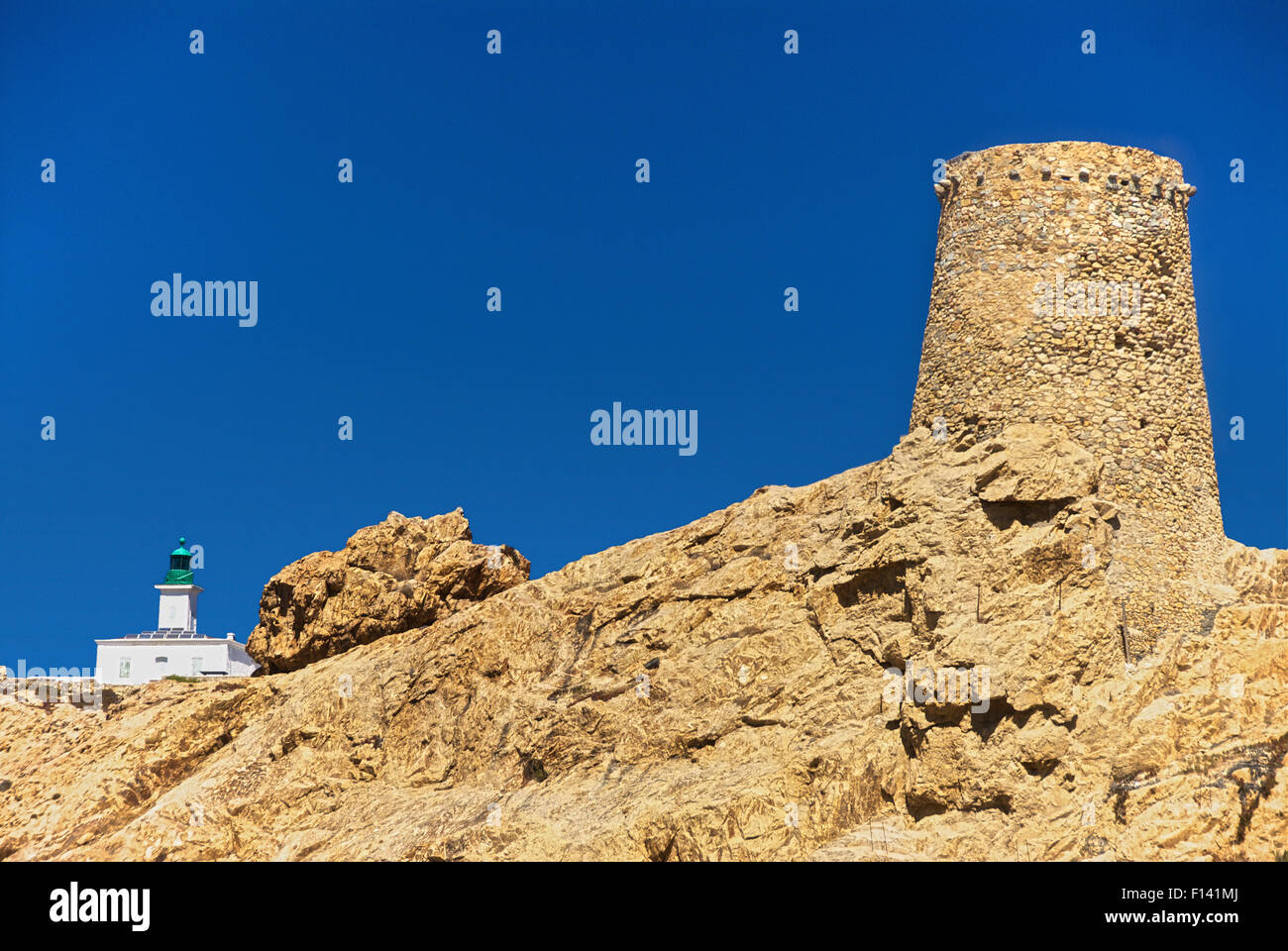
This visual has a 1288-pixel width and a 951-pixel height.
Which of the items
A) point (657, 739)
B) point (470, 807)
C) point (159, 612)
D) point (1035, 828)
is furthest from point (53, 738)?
point (159, 612)

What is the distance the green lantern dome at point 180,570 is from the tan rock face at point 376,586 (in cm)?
6080

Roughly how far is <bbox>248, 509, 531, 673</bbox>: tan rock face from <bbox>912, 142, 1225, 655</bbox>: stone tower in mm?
10741

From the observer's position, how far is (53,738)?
37.5 meters

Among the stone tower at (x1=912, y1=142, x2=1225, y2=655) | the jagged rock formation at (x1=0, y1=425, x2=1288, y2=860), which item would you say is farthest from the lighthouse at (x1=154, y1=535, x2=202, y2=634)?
the stone tower at (x1=912, y1=142, x2=1225, y2=655)

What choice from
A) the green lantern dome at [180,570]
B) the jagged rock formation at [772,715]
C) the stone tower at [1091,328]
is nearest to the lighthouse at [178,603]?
the green lantern dome at [180,570]

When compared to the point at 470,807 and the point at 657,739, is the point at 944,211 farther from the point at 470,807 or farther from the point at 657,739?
the point at 470,807

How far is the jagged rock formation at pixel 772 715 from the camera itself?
2714cm

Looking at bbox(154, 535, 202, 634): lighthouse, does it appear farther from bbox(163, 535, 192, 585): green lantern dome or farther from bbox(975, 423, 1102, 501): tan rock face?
bbox(975, 423, 1102, 501): tan rock face

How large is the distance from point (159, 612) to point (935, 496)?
241 feet

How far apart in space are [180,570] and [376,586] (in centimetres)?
6390

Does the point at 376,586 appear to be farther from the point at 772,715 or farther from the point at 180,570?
the point at 180,570

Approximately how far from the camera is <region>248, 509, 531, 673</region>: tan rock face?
123 feet

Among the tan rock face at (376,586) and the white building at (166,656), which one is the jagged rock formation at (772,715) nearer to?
the tan rock face at (376,586)

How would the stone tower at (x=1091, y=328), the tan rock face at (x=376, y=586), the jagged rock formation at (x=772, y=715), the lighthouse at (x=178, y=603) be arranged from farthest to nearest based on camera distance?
the lighthouse at (x=178, y=603)
the tan rock face at (x=376, y=586)
the stone tower at (x=1091, y=328)
the jagged rock formation at (x=772, y=715)
